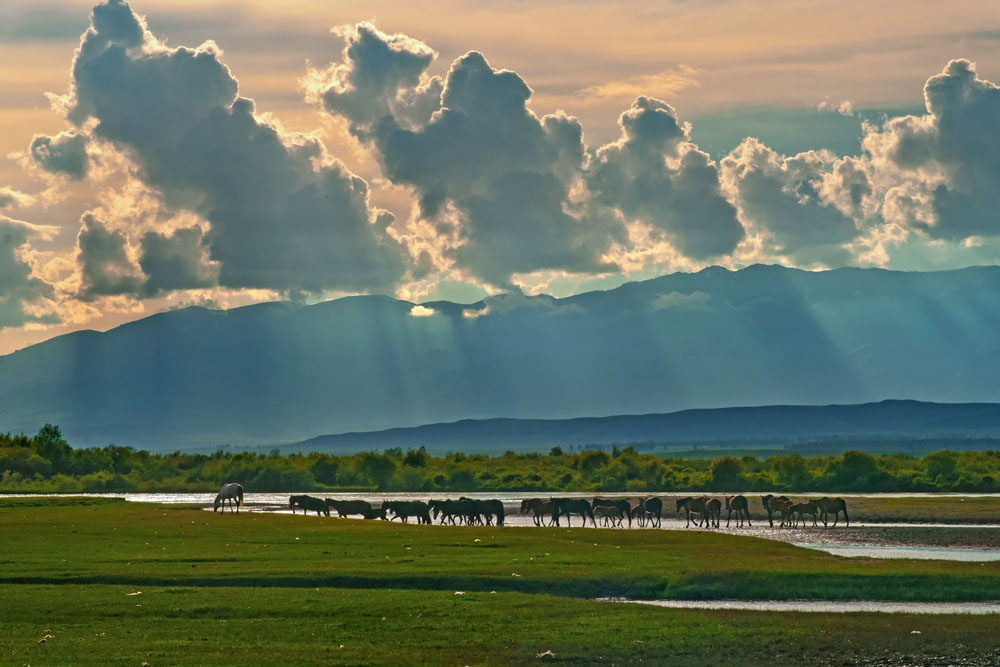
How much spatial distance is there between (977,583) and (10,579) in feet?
111

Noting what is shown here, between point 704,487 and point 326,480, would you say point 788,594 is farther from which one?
point 326,480

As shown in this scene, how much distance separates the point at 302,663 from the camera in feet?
88.0

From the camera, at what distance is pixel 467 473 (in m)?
146

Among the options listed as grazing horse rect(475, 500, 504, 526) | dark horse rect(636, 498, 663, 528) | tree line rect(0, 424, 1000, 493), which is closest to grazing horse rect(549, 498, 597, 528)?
dark horse rect(636, 498, 663, 528)

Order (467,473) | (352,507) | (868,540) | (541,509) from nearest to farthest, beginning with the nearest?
(868,540)
(541,509)
(352,507)
(467,473)

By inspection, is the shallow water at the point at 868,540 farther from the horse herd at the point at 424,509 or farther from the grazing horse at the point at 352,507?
the grazing horse at the point at 352,507

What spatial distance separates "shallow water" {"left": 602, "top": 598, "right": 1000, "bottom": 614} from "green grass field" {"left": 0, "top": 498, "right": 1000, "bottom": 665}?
77 cm

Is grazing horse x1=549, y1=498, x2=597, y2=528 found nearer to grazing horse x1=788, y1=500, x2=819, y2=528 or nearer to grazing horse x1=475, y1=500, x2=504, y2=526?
grazing horse x1=475, y1=500, x2=504, y2=526

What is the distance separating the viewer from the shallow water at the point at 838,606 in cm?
3769

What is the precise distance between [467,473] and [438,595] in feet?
357

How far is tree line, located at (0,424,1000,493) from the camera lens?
12838 cm

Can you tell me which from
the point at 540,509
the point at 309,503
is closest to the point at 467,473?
the point at 309,503

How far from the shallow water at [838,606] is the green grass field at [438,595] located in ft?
2.53

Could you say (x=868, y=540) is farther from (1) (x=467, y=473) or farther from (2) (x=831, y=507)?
(1) (x=467, y=473)
